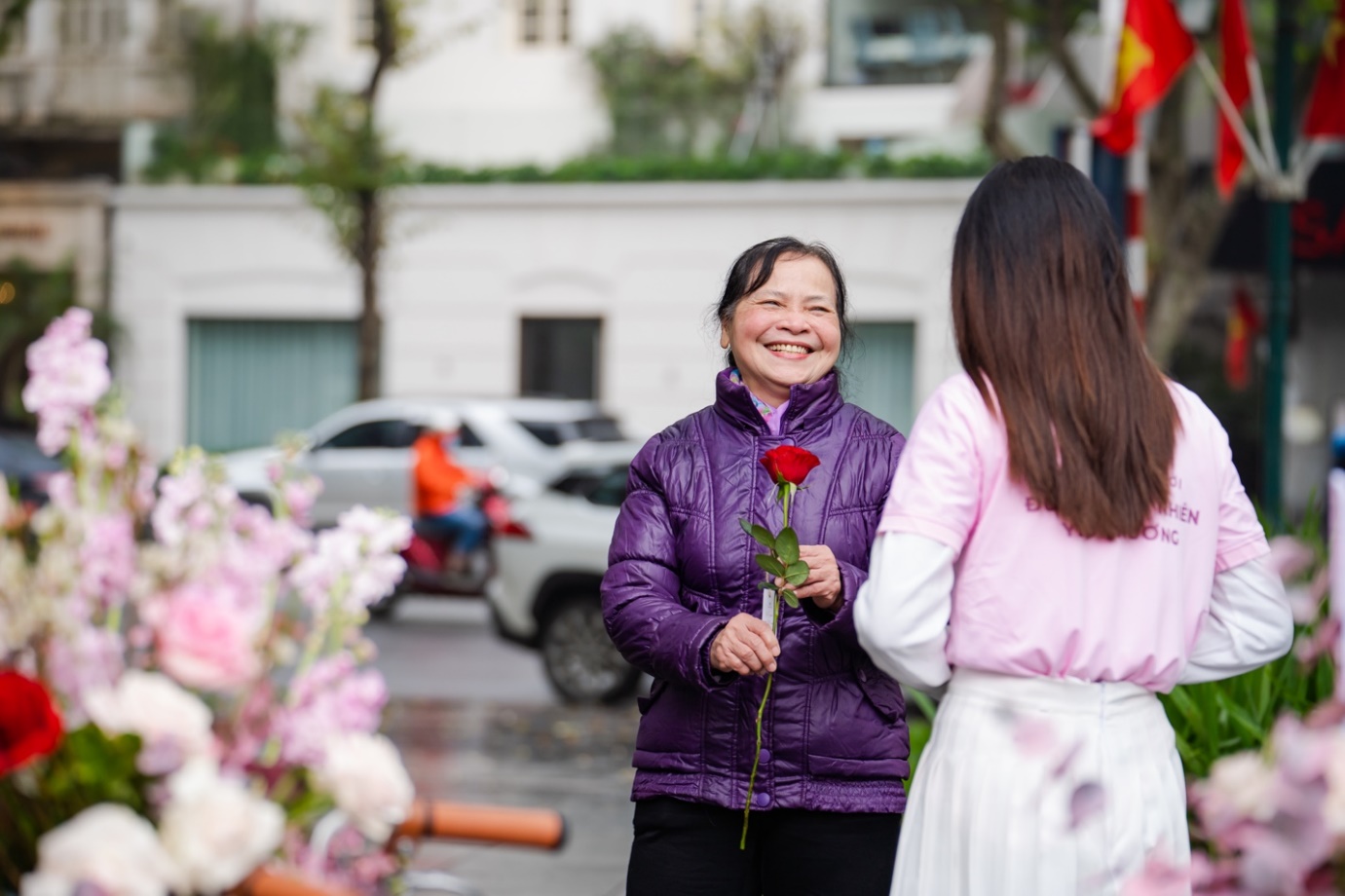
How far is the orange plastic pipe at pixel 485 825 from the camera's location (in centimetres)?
171

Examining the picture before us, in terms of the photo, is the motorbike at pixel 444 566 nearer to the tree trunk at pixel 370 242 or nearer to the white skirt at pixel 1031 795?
the tree trunk at pixel 370 242

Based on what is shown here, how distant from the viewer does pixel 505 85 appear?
106ft

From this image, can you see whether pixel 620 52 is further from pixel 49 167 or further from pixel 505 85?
pixel 49 167

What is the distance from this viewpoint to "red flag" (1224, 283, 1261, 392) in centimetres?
2144

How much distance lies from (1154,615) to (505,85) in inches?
1205

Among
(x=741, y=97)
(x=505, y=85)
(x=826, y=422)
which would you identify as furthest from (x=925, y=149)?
(x=826, y=422)

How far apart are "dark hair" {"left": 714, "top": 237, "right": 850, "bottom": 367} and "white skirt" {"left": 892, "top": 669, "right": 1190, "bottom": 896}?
0.96 m

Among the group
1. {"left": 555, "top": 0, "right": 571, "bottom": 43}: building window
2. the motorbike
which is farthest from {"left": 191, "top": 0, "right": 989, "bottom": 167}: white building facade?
the motorbike

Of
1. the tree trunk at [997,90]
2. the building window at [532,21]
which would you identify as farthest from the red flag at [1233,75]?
the building window at [532,21]

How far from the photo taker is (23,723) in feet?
4.51

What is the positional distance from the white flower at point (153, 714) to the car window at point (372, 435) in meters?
16.6

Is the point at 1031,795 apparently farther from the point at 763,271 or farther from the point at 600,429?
the point at 600,429

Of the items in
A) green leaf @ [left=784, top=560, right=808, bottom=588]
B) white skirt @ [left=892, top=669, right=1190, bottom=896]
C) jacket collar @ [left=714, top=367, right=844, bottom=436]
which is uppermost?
jacket collar @ [left=714, top=367, right=844, bottom=436]

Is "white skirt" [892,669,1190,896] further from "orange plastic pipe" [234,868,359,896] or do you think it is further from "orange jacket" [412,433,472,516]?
"orange jacket" [412,433,472,516]
